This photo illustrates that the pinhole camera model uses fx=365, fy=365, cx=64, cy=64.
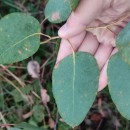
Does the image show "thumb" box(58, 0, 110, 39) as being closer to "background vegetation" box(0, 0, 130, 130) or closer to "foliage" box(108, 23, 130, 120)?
"foliage" box(108, 23, 130, 120)

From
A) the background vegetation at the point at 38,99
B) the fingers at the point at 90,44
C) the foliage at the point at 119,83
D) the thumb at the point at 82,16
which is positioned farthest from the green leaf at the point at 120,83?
the background vegetation at the point at 38,99

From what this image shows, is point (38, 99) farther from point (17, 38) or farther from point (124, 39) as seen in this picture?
point (124, 39)

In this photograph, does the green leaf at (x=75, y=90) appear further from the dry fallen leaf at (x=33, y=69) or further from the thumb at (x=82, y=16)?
the dry fallen leaf at (x=33, y=69)

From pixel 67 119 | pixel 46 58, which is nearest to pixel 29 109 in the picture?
pixel 46 58

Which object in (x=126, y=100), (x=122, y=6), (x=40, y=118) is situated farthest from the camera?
(x=40, y=118)

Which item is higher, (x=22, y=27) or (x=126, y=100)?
(x=22, y=27)

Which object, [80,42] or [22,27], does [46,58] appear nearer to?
[80,42]
